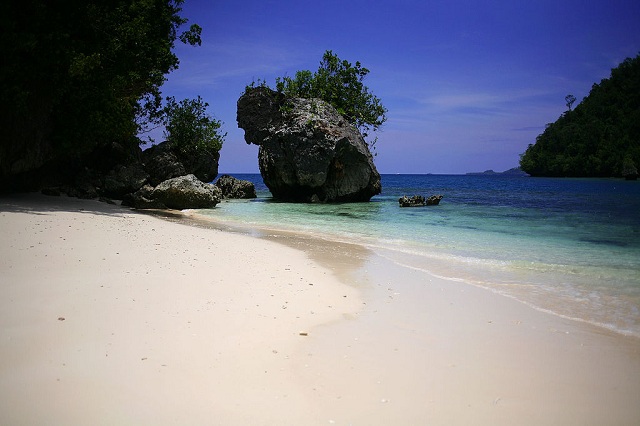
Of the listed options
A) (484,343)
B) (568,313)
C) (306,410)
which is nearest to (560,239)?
(568,313)

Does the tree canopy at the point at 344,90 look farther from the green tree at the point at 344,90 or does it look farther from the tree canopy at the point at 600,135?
the tree canopy at the point at 600,135

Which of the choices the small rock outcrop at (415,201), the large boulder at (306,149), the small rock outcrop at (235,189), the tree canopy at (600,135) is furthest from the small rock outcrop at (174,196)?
the tree canopy at (600,135)

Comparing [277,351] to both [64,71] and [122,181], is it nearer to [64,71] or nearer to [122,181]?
[64,71]

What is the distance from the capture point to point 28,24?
12148mm

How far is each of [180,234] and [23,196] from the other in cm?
892

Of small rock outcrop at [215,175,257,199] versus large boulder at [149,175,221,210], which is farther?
small rock outcrop at [215,175,257,199]

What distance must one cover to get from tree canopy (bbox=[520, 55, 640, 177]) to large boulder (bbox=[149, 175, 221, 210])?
7694 cm

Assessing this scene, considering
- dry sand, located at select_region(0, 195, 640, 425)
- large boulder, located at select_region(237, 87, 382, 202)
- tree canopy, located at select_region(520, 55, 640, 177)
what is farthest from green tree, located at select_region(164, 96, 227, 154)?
tree canopy, located at select_region(520, 55, 640, 177)

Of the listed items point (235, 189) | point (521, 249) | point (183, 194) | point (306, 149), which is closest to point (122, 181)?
point (183, 194)

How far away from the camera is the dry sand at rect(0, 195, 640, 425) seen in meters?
2.85

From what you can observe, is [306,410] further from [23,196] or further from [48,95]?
[23,196]

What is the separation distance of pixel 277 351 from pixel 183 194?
1632 cm

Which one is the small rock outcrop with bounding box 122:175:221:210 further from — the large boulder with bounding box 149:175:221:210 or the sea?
the sea

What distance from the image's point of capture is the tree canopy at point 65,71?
11945 millimetres
